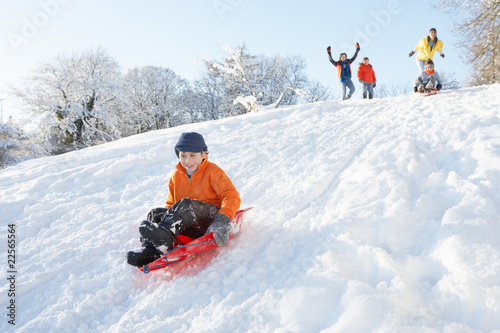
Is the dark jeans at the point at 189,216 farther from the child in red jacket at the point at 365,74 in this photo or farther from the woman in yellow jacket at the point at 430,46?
the child in red jacket at the point at 365,74

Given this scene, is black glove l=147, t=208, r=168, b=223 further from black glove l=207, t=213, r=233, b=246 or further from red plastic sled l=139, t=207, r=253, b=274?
black glove l=207, t=213, r=233, b=246

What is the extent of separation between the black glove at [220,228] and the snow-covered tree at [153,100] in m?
23.7

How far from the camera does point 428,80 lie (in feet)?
20.7

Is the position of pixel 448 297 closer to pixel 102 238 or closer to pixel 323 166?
pixel 323 166

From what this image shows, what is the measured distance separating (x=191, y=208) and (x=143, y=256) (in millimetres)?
458

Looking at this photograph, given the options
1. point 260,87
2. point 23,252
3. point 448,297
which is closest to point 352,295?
point 448,297

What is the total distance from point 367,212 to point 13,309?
97.6 inches

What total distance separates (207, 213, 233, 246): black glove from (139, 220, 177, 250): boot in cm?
27

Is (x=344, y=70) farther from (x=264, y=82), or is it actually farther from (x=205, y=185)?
(x=264, y=82)

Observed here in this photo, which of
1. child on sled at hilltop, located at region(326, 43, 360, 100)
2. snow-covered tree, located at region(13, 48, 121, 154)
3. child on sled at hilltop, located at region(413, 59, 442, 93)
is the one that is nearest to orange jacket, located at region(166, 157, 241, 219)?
child on sled at hilltop, located at region(413, 59, 442, 93)

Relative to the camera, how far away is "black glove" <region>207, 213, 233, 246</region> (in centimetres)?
214

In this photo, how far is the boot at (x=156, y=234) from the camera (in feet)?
6.63

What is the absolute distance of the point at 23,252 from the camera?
2.65m

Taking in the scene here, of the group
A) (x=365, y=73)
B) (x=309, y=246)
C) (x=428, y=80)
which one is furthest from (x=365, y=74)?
(x=309, y=246)
